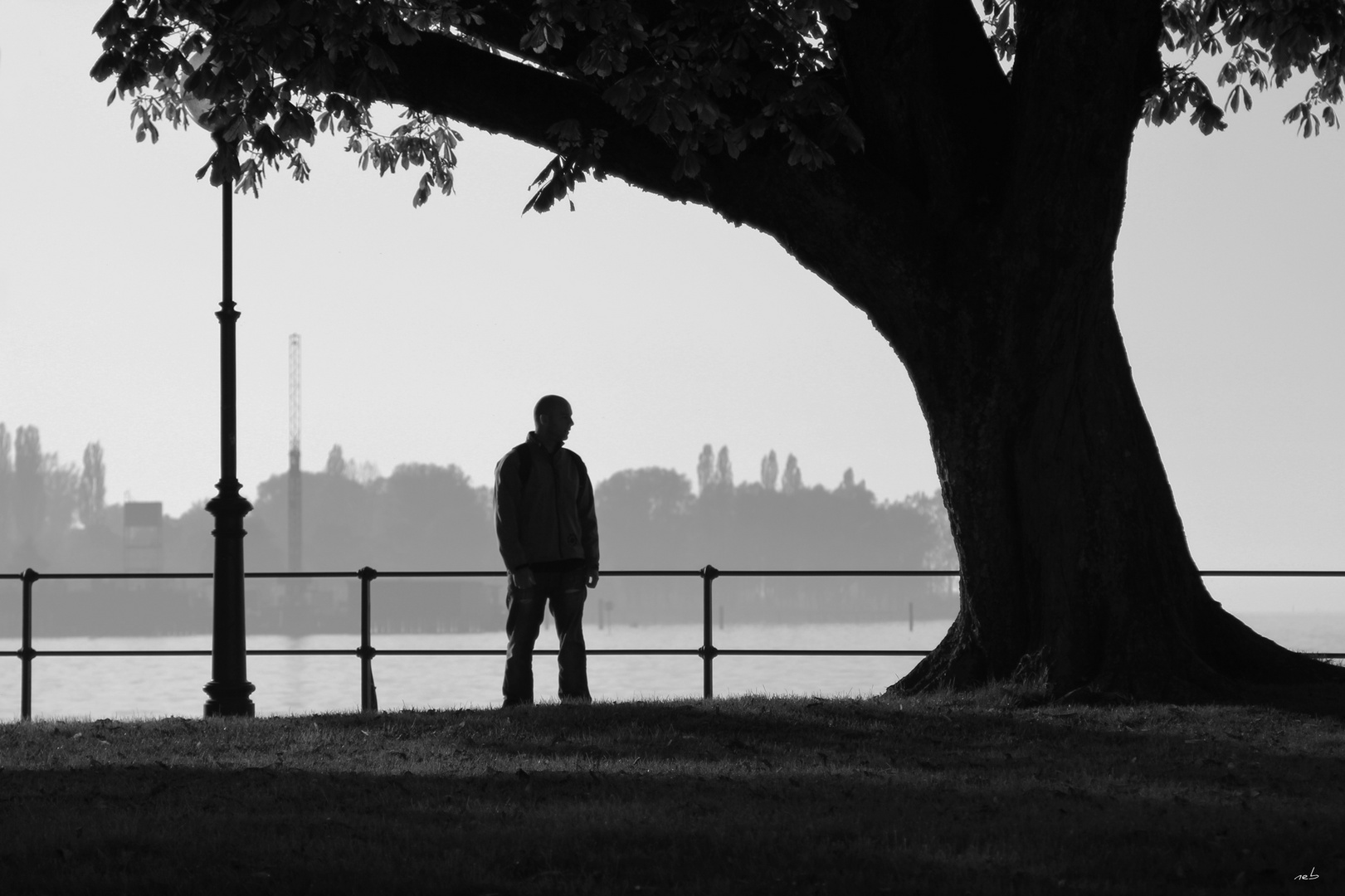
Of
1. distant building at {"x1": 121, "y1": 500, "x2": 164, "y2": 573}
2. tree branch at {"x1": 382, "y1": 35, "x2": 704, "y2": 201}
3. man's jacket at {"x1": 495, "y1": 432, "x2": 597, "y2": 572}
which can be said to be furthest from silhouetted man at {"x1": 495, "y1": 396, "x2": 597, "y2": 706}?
distant building at {"x1": 121, "y1": 500, "x2": 164, "y2": 573}

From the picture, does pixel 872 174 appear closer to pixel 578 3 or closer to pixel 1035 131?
pixel 1035 131

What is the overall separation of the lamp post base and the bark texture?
15.1 feet

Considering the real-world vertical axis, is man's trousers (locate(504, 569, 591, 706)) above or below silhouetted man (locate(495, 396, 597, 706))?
below

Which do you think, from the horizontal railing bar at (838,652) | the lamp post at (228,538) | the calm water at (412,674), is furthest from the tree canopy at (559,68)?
the calm water at (412,674)

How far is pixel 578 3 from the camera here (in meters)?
9.55

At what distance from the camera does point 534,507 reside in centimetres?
1004

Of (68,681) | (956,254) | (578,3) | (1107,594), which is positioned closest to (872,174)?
(956,254)

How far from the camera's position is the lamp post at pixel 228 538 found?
12.1 metres

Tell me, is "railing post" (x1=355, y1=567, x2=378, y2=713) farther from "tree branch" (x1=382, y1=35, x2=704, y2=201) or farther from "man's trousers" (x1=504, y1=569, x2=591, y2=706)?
"tree branch" (x1=382, y1=35, x2=704, y2=201)

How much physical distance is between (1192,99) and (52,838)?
10202 mm

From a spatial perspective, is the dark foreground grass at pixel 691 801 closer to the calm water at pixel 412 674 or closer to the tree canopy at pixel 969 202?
the tree canopy at pixel 969 202

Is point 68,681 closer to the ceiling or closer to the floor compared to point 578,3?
closer to the floor

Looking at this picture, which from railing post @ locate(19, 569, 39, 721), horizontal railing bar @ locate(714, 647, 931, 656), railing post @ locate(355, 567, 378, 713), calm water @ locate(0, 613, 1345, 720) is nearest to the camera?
horizontal railing bar @ locate(714, 647, 931, 656)

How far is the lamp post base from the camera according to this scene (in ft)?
39.7
